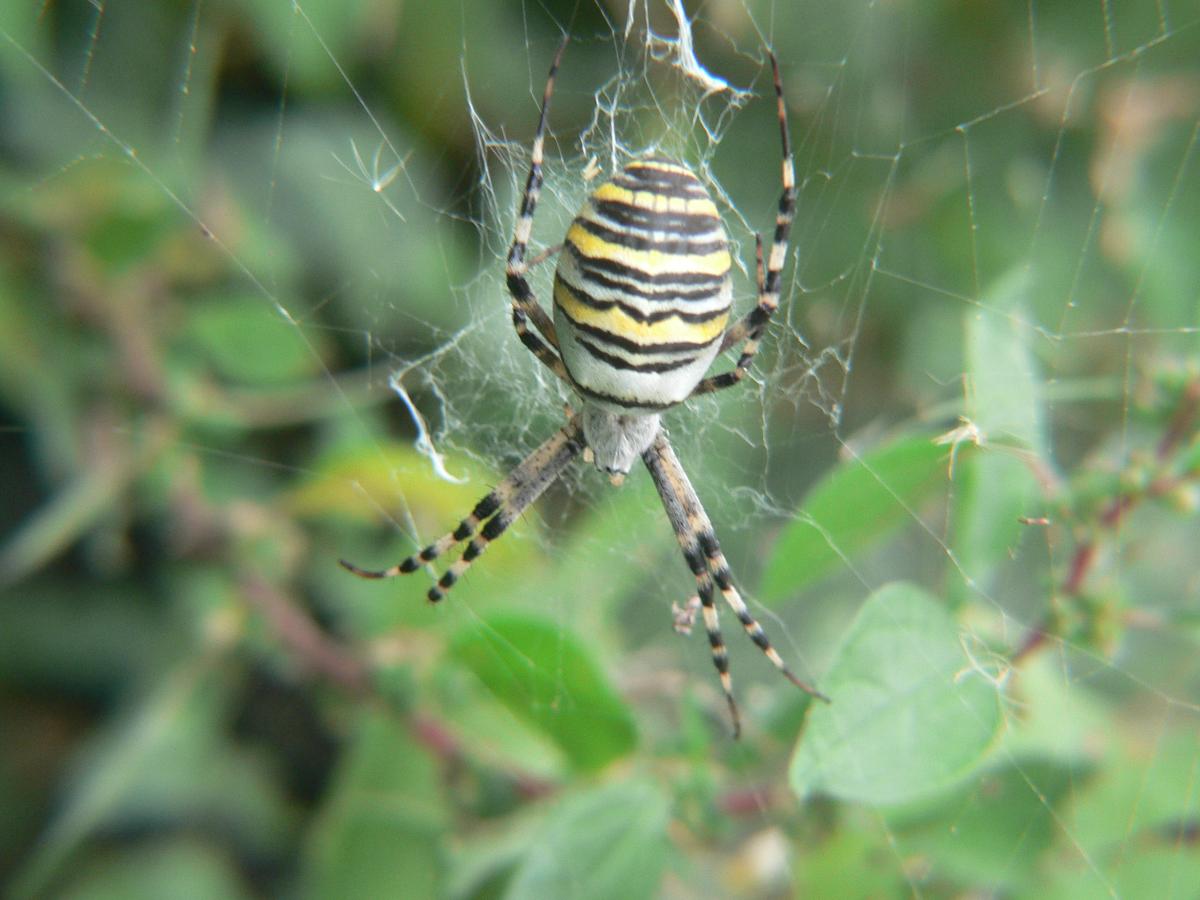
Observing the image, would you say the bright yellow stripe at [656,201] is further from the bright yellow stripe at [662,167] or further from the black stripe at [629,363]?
the black stripe at [629,363]

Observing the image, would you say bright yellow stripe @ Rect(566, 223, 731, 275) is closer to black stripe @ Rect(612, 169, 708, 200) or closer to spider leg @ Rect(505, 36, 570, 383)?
black stripe @ Rect(612, 169, 708, 200)

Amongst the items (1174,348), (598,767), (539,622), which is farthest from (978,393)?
(1174,348)

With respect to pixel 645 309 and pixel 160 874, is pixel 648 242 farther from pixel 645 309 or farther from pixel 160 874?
pixel 160 874

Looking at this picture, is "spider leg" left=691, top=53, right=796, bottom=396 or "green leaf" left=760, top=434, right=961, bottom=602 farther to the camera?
"spider leg" left=691, top=53, right=796, bottom=396

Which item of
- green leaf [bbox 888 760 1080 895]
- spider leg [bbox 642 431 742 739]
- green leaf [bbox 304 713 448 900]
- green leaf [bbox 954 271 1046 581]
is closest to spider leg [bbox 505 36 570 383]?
spider leg [bbox 642 431 742 739]

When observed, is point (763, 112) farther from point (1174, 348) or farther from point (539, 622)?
point (539, 622)

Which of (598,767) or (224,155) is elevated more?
(224,155)
